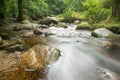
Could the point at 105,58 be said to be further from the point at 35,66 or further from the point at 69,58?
the point at 35,66

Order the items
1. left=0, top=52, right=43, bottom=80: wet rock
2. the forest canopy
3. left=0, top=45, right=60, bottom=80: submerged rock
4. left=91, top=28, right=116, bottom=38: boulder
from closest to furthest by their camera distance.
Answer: left=0, top=52, right=43, bottom=80: wet rock, left=0, top=45, right=60, bottom=80: submerged rock, left=91, top=28, right=116, bottom=38: boulder, the forest canopy

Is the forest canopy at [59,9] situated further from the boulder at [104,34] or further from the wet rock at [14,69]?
the wet rock at [14,69]

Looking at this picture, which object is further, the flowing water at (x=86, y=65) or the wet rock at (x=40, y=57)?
the wet rock at (x=40, y=57)

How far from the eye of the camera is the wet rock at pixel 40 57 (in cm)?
714

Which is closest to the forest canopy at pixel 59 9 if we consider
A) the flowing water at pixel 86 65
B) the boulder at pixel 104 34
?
the boulder at pixel 104 34

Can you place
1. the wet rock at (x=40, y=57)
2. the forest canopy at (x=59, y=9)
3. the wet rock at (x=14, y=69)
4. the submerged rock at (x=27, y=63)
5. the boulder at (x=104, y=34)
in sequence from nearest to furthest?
1. the wet rock at (x=14, y=69)
2. the submerged rock at (x=27, y=63)
3. the wet rock at (x=40, y=57)
4. the boulder at (x=104, y=34)
5. the forest canopy at (x=59, y=9)

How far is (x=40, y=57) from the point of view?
7.68 meters

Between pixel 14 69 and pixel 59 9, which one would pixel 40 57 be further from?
pixel 59 9

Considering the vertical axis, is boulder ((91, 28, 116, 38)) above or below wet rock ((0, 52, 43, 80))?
above

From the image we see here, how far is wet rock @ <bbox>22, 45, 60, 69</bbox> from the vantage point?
23.4 ft

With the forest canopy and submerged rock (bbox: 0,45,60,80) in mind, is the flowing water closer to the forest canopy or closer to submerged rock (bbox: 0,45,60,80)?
submerged rock (bbox: 0,45,60,80)

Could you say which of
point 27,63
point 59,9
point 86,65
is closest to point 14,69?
point 27,63

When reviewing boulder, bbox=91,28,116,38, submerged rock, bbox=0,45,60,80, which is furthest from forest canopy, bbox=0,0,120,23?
submerged rock, bbox=0,45,60,80

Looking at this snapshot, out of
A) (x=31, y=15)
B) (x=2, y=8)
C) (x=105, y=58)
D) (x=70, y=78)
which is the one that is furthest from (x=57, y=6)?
(x=70, y=78)
